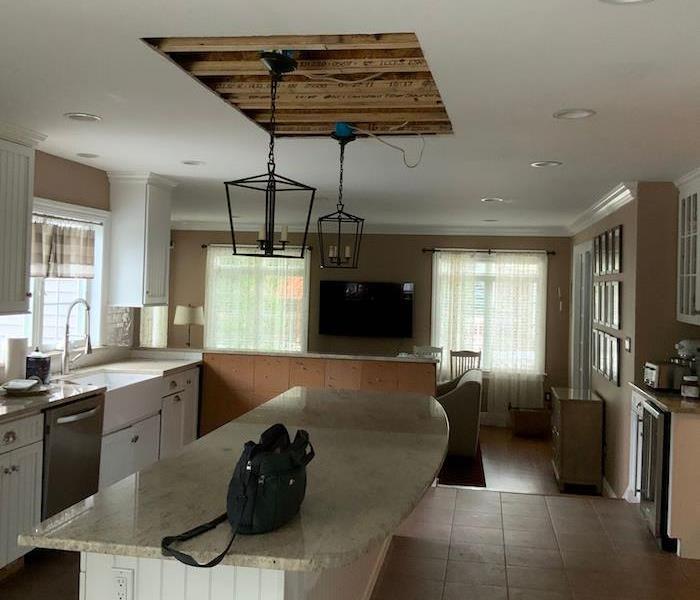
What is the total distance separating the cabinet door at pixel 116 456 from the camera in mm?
4230

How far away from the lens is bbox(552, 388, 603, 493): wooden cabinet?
5891mm

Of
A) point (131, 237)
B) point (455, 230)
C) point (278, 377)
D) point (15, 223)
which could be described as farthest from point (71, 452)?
point (455, 230)

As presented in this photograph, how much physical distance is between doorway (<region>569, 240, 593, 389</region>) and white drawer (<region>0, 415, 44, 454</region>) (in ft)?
18.0

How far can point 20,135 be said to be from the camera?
380 cm

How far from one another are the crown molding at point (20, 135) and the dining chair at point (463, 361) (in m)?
5.91

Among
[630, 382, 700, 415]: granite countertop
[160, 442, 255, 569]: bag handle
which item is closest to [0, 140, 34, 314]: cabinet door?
[160, 442, 255, 569]: bag handle

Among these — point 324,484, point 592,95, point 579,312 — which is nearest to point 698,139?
point 592,95

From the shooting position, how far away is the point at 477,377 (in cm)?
709

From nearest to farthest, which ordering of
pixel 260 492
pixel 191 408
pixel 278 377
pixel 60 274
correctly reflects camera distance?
pixel 260 492
pixel 60 274
pixel 191 408
pixel 278 377

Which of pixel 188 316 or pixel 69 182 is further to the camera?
pixel 188 316

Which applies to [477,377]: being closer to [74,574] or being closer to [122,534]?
[74,574]

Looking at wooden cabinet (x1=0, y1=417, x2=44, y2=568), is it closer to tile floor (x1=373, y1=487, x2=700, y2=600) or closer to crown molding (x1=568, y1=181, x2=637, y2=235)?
tile floor (x1=373, y1=487, x2=700, y2=600)

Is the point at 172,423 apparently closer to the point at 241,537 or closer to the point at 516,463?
the point at 516,463

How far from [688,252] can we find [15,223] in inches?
171
